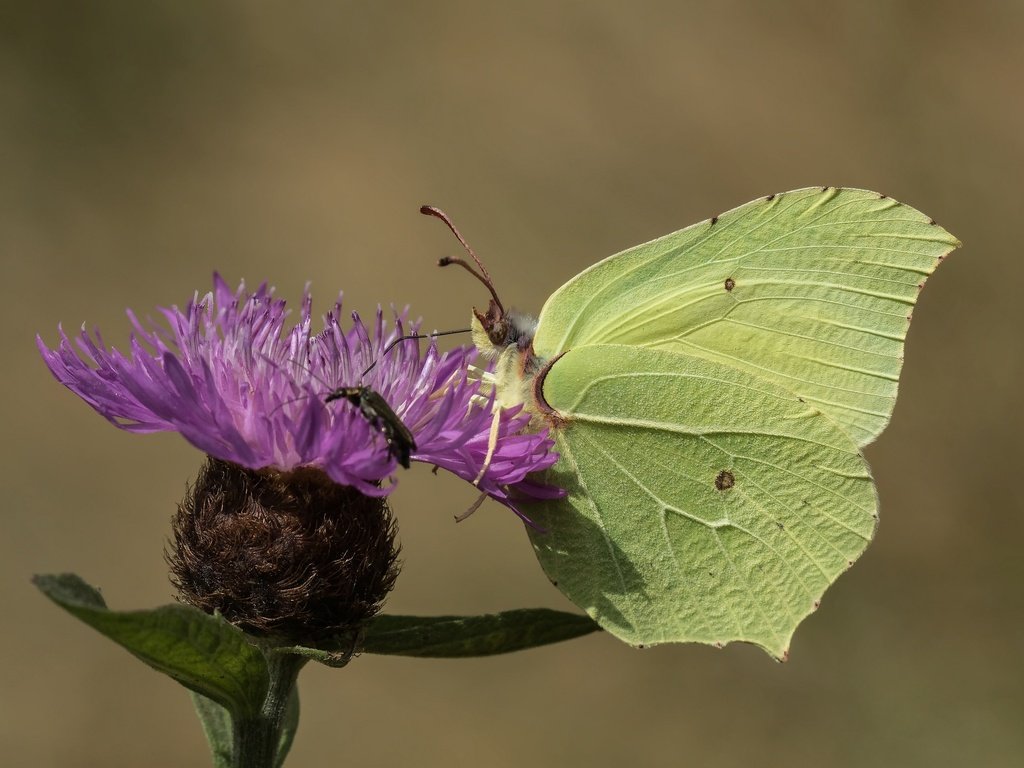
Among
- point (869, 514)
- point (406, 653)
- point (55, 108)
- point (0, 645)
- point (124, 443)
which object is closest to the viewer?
point (406, 653)

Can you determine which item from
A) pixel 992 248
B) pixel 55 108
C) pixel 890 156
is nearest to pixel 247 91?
pixel 55 108

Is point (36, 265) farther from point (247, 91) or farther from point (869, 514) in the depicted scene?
point (869, 514)

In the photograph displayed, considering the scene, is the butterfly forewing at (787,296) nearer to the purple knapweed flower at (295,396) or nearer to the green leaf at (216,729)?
the purple knapweed flower at (295,396)

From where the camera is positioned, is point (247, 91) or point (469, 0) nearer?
point (247, 91)

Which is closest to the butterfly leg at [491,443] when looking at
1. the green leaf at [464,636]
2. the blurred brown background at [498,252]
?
the green leaf at [464,636]

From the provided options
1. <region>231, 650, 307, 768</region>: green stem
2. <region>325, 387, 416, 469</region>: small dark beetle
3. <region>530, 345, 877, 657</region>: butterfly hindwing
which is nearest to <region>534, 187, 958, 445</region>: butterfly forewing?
<region>530, 345, 877, 657</region>: butterfly hindwing

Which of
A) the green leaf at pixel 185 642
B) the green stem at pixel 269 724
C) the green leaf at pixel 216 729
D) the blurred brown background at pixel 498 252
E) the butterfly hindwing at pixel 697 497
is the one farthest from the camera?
the blurred brown background at pixel 498 252
